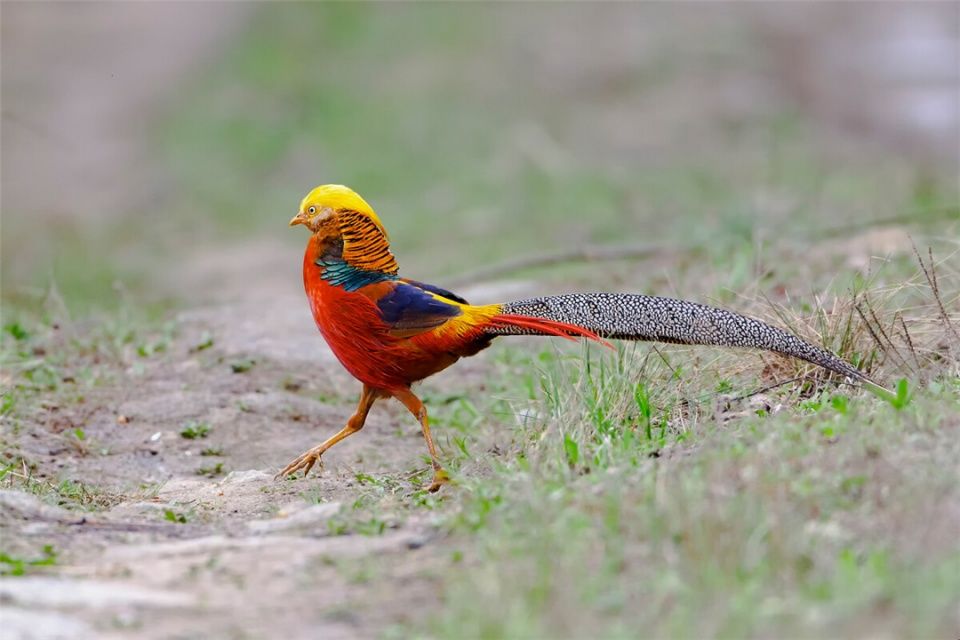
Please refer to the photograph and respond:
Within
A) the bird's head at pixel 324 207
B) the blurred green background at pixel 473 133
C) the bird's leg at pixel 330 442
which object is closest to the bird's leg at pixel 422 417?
the bird's leg at pixel 330 442

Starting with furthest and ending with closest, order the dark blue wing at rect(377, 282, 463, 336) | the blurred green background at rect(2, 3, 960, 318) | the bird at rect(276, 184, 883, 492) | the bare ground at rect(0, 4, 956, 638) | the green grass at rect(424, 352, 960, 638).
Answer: the blurred green background at rect(2, 3, 960, 318) < the dark blue wing at rect(377, 282, 463, 336) < the bird at rect(276, 184, 883, 492) < the bare ground at rect(0, 4, 956, 638) < the green grass at rect(424, 352, 960, 638)

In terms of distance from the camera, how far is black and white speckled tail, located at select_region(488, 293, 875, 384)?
189 inches

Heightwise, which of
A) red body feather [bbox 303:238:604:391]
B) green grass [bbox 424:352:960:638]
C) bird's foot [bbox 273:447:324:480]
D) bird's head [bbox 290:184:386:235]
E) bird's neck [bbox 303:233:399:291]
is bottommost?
bird's foot [bbox 273:447:324:480]

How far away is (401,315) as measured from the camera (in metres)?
5.17

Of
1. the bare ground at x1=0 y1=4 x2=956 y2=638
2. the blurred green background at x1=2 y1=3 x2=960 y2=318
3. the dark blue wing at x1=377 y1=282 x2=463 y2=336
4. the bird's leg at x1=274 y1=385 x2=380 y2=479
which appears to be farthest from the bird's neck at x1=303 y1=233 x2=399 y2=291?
the blurred green background at x1=2 y1=3 x2=960 y2=318

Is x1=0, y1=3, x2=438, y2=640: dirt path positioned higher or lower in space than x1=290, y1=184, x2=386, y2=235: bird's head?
lower

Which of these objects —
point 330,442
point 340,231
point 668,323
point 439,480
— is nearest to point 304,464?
point 330,442

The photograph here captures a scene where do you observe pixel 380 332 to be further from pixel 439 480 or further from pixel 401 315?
pixel 439 480

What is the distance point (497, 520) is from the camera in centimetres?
384

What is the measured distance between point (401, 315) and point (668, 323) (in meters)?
1.04

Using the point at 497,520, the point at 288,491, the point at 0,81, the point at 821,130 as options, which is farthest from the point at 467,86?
the point at 497,520

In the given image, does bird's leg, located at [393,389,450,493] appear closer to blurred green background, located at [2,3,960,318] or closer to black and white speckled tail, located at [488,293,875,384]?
black and white speckled tail, located at [488,293,875,384]

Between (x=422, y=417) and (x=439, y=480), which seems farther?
(x=422, y=417)

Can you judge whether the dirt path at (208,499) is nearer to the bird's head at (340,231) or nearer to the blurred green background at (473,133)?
the bird's head at (340,231)
